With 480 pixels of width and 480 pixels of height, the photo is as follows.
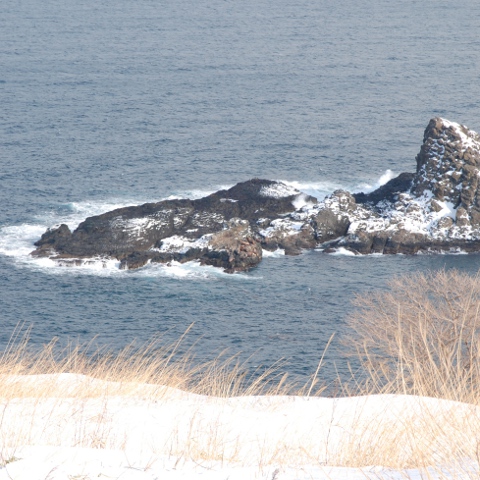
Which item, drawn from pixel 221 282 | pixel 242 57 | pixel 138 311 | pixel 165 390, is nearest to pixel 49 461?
pixel 165 390

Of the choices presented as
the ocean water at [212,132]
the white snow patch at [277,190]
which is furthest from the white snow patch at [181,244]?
the white snow patch at [277,190]

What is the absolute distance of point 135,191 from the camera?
290 ft

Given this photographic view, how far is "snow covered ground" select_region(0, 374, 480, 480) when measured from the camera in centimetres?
1067

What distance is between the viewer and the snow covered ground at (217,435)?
10672 mm

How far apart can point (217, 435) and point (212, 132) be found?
313ft

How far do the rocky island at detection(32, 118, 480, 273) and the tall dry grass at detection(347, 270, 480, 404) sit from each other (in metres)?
10.8

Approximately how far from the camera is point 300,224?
7756 centimetres

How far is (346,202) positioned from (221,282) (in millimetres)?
17737

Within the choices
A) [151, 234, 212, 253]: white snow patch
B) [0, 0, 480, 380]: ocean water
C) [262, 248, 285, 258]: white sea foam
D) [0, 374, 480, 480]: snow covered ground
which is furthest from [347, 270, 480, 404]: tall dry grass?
[151, 234, 212, 253]: white snow patch

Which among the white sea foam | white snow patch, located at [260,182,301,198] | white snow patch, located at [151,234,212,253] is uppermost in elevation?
white snow patch, located at [260,182,301,198]

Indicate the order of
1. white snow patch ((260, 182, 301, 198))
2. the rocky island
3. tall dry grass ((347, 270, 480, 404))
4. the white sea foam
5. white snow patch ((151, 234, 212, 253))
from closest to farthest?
tall dry grass ((347, 270, 480, 404))
the rocky island
white snow patch ((151, 234, 212, 253))
the white sea foam
white snow patch ((260, 182, 301, 198))

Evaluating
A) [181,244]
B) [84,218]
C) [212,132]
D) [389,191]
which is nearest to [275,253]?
[181,244]

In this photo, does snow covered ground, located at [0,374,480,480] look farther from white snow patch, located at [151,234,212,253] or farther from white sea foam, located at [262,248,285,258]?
white sea foam, located at [262,248,285,258]

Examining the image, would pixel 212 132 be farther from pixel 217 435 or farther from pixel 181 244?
pixel 217 435
